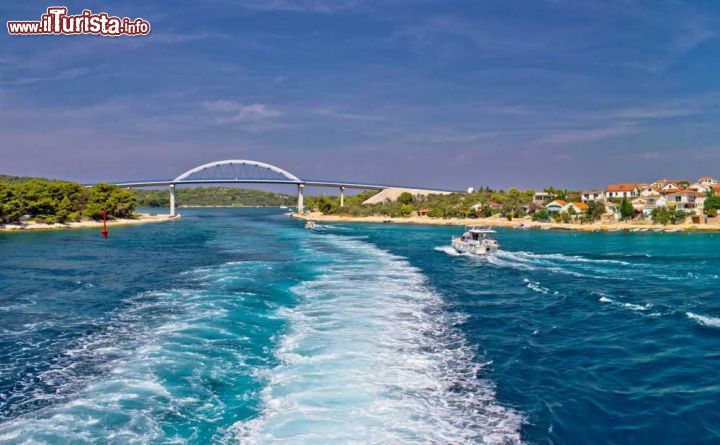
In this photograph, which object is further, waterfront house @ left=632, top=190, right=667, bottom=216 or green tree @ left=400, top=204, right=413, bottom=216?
green tree @ left=400, top=204, right=413, bottom=216

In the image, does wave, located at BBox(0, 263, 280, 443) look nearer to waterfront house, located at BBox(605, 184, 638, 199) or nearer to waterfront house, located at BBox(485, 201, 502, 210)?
waterfront house, located at BBox(485, 201, 502, 210)

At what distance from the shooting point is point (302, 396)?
12.5 m

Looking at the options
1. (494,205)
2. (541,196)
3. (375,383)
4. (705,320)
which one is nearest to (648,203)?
(494,205)

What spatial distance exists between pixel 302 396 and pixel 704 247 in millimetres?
57747

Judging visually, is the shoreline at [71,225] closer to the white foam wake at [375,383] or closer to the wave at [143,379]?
the wave at [143,379]

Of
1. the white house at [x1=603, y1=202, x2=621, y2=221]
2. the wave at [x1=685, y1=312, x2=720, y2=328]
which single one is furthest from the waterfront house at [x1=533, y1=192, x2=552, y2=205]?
the wave at [x1=685, y1=312, x2=720, y2=328]

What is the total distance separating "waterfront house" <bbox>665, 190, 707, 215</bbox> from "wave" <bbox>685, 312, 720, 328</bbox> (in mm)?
89671

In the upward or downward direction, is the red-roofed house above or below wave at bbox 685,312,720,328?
above

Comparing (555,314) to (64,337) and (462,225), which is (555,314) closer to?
(64,337)

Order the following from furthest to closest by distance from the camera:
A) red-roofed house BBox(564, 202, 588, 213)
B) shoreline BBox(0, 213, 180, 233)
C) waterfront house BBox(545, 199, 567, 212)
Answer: waterfront house BBox(545, 199, 567, 212) < red-roofed house BBox(564, 202, 588, 213) < shoreline BBox(0, 213, 180, 233)

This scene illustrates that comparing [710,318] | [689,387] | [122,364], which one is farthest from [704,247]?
[122,364]

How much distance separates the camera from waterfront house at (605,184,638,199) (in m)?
128

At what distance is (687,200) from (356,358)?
354 feet

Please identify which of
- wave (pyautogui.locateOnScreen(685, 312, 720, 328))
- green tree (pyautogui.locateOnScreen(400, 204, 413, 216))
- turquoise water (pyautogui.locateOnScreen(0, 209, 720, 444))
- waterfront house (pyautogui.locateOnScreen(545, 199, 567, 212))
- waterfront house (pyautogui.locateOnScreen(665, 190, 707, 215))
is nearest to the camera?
turquoise water (pyautogui.locateOnScreen(0, 209, 720, 444))
